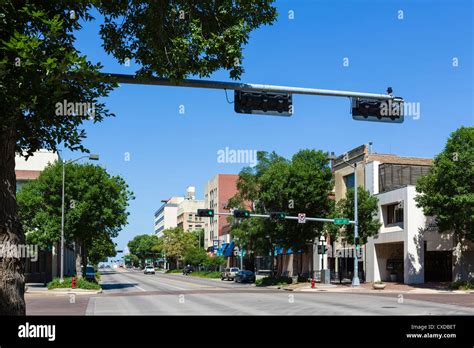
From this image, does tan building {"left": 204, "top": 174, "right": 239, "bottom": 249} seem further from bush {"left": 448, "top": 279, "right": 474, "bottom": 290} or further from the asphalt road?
the asphalt road

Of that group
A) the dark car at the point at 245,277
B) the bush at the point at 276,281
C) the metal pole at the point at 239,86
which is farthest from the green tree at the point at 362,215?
the metal pole at the point at 239,86

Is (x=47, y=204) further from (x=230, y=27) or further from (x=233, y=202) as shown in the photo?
(x=230, y=27)

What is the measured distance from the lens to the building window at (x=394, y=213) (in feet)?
163

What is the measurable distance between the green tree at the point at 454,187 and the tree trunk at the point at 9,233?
35.5 metres

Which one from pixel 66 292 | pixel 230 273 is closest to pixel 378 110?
pixel 66 292

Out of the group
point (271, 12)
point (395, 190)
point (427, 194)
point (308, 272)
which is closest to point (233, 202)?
point (308, 272)

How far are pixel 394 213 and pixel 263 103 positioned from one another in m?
40.6

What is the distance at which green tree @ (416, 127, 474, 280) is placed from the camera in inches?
1555

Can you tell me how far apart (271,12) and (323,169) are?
4427 centimetres

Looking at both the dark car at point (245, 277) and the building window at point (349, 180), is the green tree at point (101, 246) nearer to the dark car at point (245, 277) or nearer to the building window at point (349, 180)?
the dark car at point (245, 277)

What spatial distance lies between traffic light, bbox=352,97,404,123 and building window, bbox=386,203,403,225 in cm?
3648

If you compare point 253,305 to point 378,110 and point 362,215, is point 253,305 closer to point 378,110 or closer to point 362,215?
point 378,110

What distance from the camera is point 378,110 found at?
45.7 ft
